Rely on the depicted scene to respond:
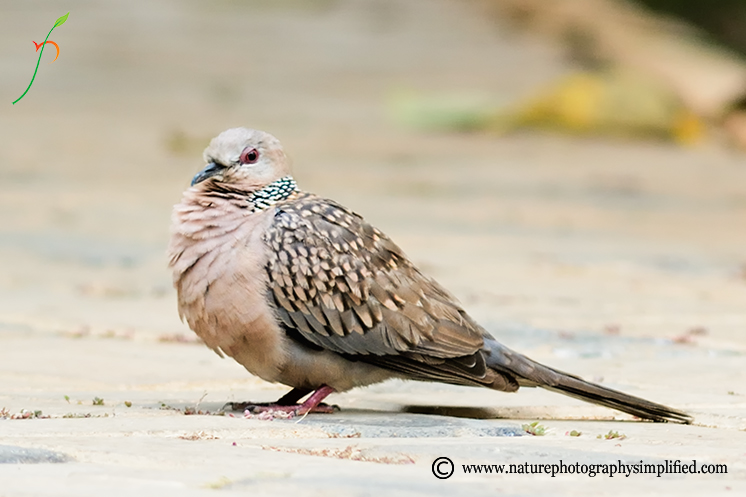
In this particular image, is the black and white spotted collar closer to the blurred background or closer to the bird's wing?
the bird's wing

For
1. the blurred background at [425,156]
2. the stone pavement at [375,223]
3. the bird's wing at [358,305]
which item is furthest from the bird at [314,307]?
the blurred background at [425,156]

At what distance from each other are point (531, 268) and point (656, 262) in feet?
3.76

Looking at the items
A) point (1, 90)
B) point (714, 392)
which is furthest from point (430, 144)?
point (714, 392)

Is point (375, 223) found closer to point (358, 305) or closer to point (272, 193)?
point (272, 193)

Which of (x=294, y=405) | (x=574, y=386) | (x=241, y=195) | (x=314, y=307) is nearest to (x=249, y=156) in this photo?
(x=241, y=195)

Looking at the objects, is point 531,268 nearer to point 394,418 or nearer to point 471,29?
point 394,418

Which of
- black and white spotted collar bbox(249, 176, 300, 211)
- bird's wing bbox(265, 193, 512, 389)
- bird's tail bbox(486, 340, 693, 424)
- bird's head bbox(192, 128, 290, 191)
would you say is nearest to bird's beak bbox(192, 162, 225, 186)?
bird's head bbox(192, 128, 290, 191)

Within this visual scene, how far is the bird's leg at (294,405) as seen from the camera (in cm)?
432

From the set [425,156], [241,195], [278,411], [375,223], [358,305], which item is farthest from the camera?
[425,156]

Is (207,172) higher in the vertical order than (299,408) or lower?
higher

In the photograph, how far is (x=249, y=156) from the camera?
15.1 feet

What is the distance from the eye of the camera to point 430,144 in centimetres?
1527

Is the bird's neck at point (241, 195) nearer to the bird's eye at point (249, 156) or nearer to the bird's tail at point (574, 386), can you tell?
the bird's eye at point (249, 156)

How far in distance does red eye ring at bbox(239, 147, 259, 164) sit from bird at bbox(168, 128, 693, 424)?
0.10 ft
